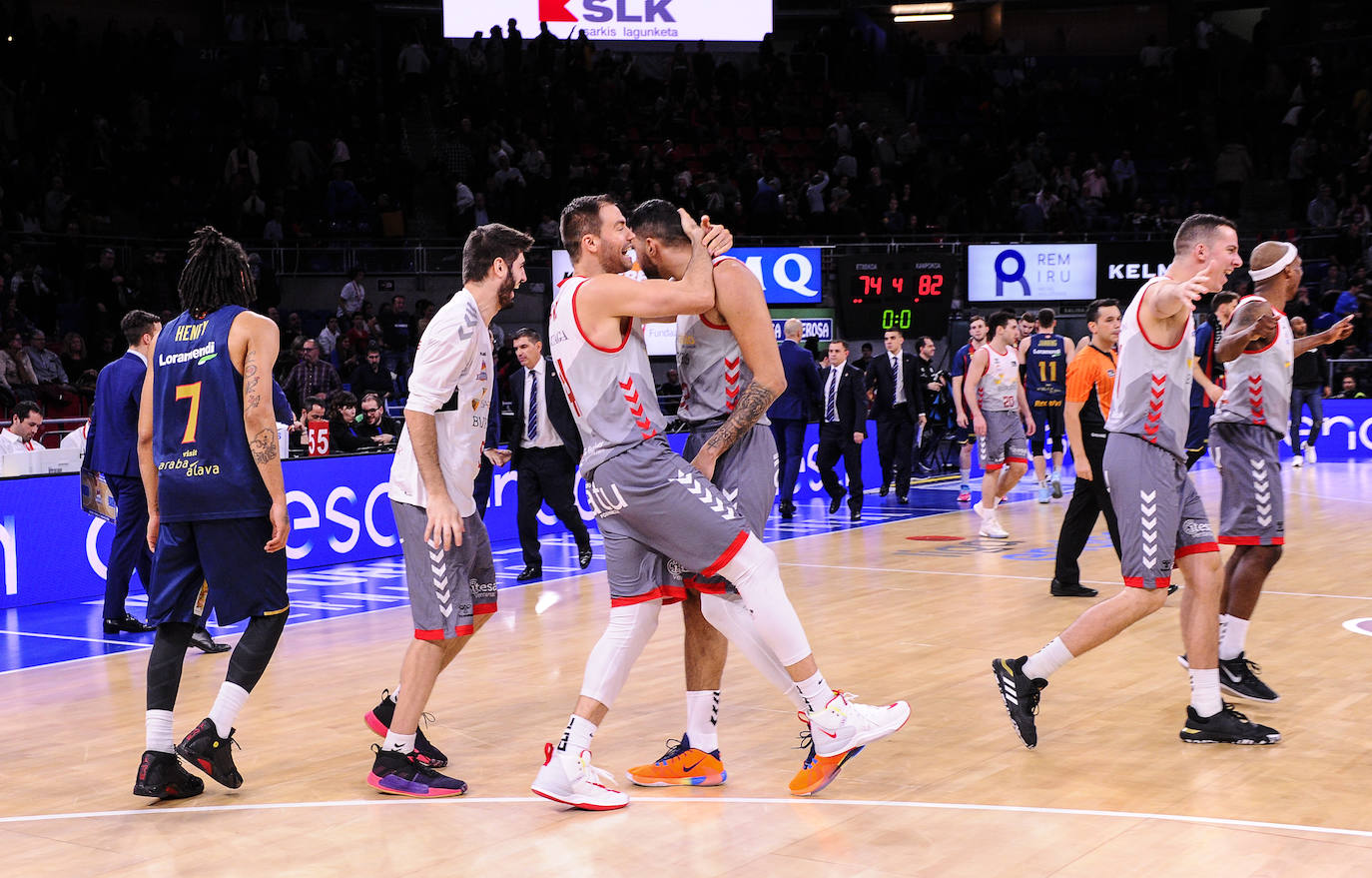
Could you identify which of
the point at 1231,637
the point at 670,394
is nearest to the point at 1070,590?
the point at 1231,637

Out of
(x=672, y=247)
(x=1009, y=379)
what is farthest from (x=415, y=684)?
(x=1009, y=379)

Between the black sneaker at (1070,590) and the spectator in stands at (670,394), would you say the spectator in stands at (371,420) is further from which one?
the black sneaker at (1070,590)

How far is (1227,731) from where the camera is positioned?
535 cm

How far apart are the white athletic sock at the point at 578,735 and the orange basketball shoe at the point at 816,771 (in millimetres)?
744

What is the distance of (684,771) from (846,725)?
A: 67cm

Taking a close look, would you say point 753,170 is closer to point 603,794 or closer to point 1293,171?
point 1293,171

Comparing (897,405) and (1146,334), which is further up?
(1146,334)

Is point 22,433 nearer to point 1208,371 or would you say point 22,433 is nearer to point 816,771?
point 816,771

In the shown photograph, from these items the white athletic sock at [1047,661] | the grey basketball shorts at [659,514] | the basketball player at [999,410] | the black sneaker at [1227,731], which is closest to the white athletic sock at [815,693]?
the grey basketball shorts at [659,514]

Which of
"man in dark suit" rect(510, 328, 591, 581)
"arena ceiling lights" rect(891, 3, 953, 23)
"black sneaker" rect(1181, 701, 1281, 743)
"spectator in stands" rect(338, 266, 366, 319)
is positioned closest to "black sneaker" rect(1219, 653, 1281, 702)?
"black sneaker" rect(1181, 701, 1281, 743)

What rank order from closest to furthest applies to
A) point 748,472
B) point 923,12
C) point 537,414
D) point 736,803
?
point 736,803
point 748,472
point 537,414
point 923,12

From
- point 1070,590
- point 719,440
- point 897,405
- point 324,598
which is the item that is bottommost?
point 324,598

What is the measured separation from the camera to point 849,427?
14.2m

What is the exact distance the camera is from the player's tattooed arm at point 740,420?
191 inches
